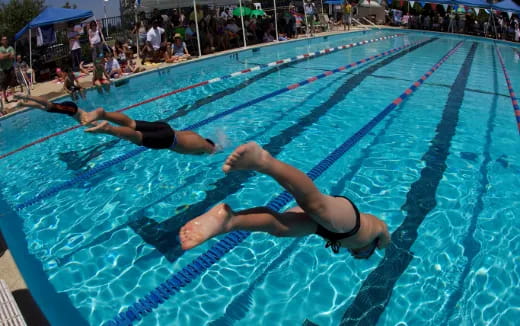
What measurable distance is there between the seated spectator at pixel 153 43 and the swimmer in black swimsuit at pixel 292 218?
446 inches

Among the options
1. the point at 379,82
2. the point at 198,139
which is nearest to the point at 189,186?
the point at 198,139

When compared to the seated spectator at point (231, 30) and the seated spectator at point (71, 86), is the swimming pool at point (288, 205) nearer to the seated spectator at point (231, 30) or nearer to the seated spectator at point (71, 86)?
the seated spectator at point (71, 86)

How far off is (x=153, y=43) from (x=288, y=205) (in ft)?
32.2

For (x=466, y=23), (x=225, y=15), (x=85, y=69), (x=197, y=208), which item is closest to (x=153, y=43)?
(x=85, y=69)

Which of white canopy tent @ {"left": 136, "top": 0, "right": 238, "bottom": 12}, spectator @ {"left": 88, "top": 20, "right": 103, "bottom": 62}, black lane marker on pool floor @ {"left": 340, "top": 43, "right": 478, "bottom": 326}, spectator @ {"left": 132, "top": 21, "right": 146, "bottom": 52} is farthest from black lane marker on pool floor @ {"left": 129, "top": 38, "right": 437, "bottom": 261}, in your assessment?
white canopy tent @ {"left": 136, "top": 0, "right": 238, "bottom": 12}

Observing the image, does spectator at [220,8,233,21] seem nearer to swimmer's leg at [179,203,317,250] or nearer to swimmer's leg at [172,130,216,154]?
swimmer's leg at [172,130,216,154]

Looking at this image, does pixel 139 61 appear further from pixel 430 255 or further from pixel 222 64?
pixel 430 255

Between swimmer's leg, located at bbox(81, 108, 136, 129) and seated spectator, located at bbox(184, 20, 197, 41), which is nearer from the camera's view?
swimmer's leg, located at bbox(81, 108, 136, 129)

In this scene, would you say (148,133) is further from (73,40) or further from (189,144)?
(73,40)

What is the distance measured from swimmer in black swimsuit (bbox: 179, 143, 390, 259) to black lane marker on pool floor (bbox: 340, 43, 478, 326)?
2.30 ft

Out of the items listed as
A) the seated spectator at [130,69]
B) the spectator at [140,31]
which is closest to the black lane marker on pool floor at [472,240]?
the seated spectator at [130,69]

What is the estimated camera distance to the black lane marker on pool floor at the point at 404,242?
311cm

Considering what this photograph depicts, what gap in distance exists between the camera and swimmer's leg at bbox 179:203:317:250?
1797 mm

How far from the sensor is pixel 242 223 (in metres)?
2.05
